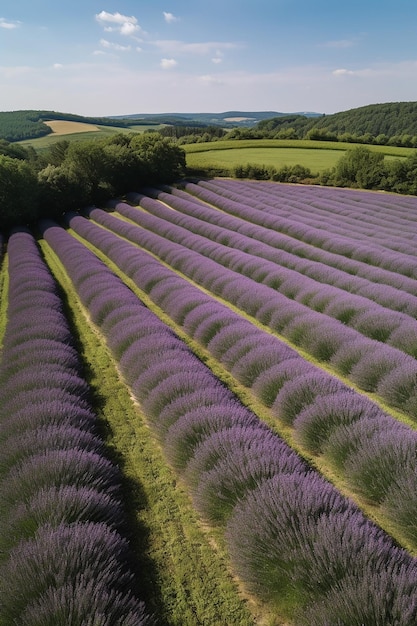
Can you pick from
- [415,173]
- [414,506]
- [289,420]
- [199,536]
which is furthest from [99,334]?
[415,173]

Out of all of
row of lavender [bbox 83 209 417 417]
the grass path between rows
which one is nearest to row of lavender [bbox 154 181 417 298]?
row of lavender [bbox 83 209 417 417]

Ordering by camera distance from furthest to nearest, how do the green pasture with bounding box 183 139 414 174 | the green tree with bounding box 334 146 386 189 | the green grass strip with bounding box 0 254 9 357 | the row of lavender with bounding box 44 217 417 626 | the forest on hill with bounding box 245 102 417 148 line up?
the forest on hill with bounding box 245 102 417 148 → the green pasture with bounding box 183 139 414 174 → the green tree with bounding box 334 146 386 189 → the green grass strip with bounding box 0 254 9 357 → the row of lavender with bounding box 44 217 417 626

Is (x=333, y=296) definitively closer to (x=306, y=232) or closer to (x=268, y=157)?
(x=306, y=232)

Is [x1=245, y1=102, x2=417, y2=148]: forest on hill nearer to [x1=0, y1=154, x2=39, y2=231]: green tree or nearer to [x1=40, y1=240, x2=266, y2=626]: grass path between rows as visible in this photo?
[x1=0, y1=154, x2=39, y2=231]: green tree

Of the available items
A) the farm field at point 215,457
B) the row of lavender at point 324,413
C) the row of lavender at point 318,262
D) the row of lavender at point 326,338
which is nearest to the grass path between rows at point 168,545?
the farm field at point 215,457

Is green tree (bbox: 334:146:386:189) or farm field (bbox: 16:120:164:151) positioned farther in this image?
farm field (bbox: 16:120:164:151)

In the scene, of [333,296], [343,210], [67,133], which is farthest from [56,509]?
[67,133]

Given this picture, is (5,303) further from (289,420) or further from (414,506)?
(414,506)

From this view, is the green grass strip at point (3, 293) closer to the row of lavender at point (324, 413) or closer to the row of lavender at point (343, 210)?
the row of lavender at point (324, 413)
